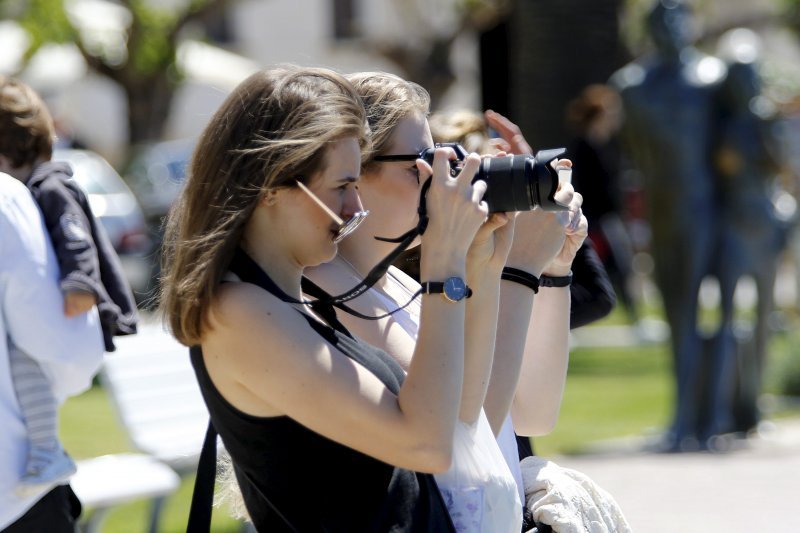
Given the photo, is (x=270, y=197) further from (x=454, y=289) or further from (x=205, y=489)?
(x=205, y=489)

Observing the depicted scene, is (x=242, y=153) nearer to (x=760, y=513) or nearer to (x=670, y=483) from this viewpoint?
(x=760, y=513)

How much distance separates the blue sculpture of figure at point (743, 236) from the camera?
8.12 m

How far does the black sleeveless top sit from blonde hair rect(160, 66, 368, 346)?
0.07 m

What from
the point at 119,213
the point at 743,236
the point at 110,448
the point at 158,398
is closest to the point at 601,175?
the point at 743,236

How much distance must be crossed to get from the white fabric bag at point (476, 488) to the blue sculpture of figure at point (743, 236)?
590cm

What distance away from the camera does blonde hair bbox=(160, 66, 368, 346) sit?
7.83 ft

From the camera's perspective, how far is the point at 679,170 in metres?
8.31

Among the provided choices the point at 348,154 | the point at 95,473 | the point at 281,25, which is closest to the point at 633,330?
the point at 95,473

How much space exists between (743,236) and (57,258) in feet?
18.0

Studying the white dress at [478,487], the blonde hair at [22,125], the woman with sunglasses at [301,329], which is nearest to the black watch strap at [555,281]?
the white dress at [478,487]

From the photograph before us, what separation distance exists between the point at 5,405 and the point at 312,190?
1.43 m

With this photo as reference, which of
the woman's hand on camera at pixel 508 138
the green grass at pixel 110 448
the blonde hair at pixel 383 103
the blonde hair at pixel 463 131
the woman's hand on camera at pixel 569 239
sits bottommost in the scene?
the green grass at pixel 110 448

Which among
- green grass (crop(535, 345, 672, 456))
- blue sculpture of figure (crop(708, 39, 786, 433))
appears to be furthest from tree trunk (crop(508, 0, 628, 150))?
blue sculpture of figure (crop(708, 39, 786, 433))

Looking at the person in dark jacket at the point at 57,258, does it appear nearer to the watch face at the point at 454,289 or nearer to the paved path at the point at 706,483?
the watch face at the point at 454,289
